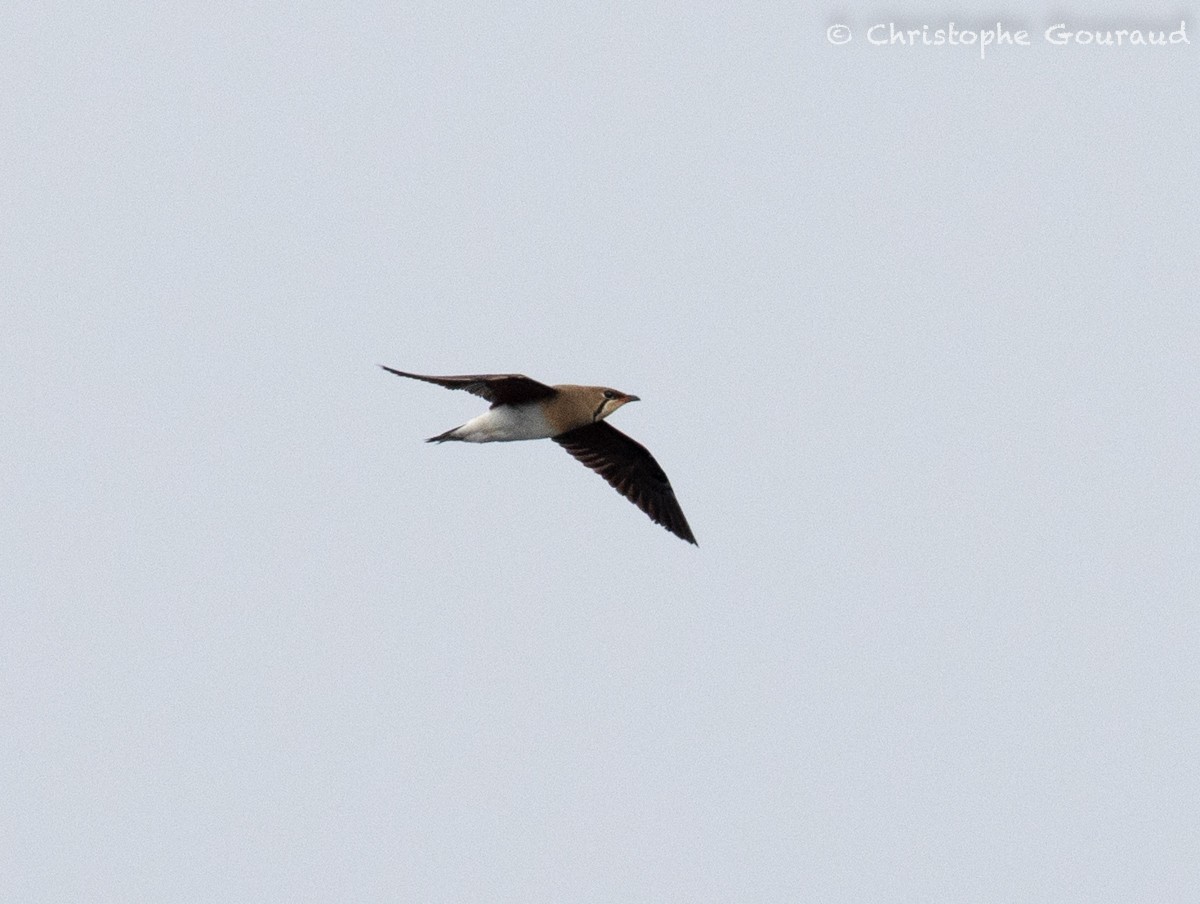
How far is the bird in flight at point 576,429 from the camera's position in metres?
17.0

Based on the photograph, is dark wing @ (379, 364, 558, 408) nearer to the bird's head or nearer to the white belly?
the white belly

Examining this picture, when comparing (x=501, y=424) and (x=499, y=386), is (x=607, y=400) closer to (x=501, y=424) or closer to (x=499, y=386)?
(x=501, y=424)

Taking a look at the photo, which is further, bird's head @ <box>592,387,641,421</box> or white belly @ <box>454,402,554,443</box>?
bird's head @ <box>592,387,641,421</box>

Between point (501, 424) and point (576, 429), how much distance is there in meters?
1.23

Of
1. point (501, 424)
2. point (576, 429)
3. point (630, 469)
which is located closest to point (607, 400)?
point (576, 429)

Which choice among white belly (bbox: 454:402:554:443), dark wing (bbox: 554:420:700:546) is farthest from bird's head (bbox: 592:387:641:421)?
dark wing (bbox: 554:420:700:546)

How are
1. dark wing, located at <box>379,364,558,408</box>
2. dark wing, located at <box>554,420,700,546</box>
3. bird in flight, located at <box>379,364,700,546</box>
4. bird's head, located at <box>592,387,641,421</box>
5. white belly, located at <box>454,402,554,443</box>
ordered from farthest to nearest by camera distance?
dark wing, located at <box>554,420,700,546</box> → bird's head, located at <box>592,387,641,421</box> → white belly, located at <box>454,402,554,443</box> → bird in flight, located at <box>379,364,700,546</box> → dark wing, located at <box>379,364,558,408</box>

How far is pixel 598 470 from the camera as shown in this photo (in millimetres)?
19562

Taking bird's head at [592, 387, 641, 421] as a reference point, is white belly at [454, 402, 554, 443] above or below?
below

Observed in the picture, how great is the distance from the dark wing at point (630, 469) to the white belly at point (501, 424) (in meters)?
1.34

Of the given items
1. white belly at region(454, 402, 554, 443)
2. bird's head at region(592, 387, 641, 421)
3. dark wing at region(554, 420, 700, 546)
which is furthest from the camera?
dark wing at region(554, 420, 700, 546)

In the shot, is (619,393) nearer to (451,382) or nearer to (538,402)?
(538,402)

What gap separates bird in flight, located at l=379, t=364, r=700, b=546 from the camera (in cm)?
1702

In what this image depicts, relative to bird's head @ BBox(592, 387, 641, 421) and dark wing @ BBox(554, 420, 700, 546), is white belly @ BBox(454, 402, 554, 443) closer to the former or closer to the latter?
bird's head @ BBox(592, 387, 641, 421)
